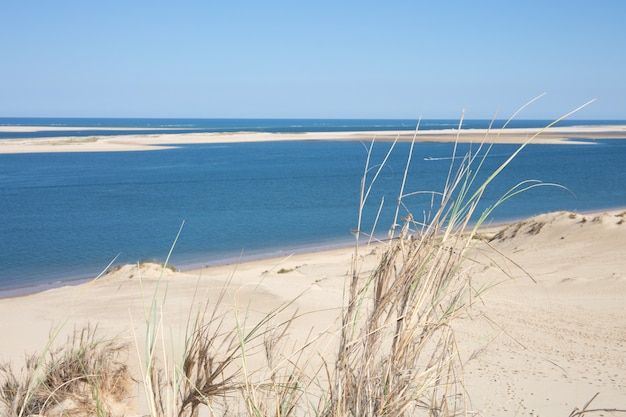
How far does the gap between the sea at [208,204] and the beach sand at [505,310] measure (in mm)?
1366

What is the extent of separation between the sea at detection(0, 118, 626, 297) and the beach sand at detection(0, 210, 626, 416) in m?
1.37

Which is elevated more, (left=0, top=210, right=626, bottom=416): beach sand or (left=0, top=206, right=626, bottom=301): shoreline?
(left=0, top=210, right=626, bottom=416): beach sand

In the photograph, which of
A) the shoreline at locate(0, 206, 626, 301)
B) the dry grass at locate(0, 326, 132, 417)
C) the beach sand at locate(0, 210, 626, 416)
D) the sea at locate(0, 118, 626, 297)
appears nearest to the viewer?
the dry grass at locate(0, 326, 132, 417)

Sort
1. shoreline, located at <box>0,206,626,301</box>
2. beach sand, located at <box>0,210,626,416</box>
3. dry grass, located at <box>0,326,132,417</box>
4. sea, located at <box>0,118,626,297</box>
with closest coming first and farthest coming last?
dry grass, located at <box>0,326,132,417</box> < beach sand, located at <box>0,210,626,416</box> < shoreline, located at <box>0,206,626,301</box> < sea, located at <box>0,118,626,297</box>

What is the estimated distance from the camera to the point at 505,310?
976 cm

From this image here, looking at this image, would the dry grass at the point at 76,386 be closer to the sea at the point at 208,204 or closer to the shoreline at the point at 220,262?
the sea at the point at 208,204

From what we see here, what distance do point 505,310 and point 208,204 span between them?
21808mm

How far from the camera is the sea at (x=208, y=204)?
62.6ft

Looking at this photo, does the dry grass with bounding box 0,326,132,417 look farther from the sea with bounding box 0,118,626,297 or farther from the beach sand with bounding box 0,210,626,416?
the sea with bounding box 0,118,626,297

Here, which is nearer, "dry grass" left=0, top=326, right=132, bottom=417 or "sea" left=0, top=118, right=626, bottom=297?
"dry grass" left=0, top=326, right=132, bottom=417

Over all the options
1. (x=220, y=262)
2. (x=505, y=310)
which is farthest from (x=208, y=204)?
(x=505, y=310)

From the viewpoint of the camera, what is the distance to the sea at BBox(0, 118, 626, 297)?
19078 mm

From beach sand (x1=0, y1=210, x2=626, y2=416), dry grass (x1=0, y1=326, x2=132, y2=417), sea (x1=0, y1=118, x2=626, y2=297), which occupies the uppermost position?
dry grass (x1=0, y1=326, x2=132, y2=417)

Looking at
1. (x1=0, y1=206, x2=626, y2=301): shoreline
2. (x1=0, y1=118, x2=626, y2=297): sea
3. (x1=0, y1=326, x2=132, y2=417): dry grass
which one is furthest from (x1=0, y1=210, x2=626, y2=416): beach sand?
(x1=0, y1=118, x2=626, y2=297): sea
